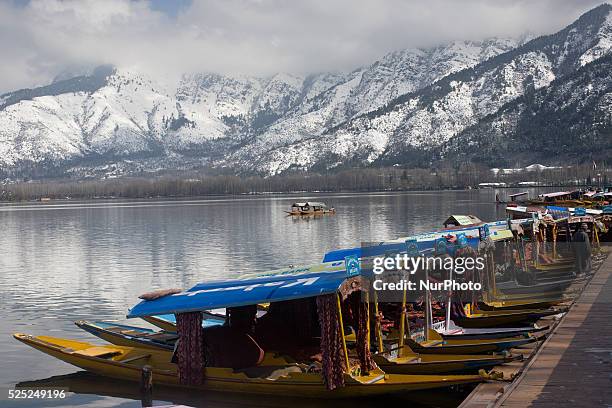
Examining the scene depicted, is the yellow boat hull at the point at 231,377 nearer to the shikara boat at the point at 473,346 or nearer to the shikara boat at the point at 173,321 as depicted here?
the shikara boat at the point at 473,346

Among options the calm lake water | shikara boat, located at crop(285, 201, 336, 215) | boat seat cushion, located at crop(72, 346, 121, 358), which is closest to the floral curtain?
the calm lake water

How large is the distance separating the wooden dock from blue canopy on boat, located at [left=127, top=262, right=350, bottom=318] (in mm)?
5316

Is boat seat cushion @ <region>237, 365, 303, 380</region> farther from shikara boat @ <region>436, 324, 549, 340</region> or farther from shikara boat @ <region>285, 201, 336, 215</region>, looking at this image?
shikara boat @ <region>285, 201, 336, 215</region>

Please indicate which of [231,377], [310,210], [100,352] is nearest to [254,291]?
[231,377]

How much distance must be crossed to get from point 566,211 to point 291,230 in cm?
6721

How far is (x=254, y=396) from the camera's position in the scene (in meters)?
24.8

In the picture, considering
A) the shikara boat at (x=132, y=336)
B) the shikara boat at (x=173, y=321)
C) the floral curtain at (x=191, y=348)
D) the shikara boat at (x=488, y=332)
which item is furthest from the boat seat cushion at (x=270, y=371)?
the shikara boat at (x=173, y=321)

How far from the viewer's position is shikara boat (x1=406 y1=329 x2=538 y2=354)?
81.5 ft

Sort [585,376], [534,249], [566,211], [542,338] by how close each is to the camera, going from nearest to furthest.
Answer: [585,376] → [542,338] → [534,249] → [566,211]

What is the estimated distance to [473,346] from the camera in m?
25.2

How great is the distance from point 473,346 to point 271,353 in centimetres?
658

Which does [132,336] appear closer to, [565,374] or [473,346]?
[473,346]

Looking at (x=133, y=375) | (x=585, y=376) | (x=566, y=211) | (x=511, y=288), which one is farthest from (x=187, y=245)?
(x=585, y=376)

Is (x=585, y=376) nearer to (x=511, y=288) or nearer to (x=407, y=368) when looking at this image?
(x=407, y=368)
